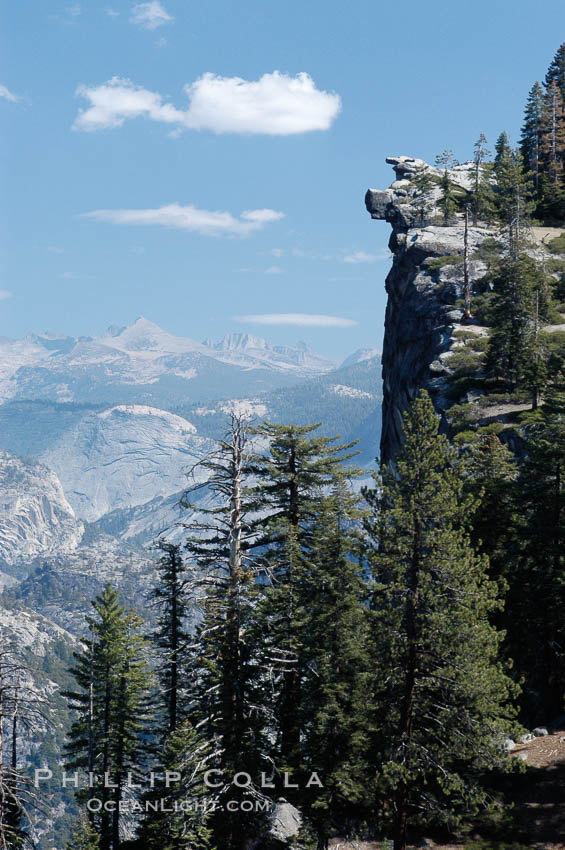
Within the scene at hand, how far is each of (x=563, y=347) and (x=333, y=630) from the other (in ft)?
126

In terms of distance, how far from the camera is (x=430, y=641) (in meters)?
19.8

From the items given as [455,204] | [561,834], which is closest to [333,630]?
[561,834]

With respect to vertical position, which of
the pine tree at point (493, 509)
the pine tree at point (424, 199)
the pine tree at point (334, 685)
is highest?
the pine tree at point (424, 199)

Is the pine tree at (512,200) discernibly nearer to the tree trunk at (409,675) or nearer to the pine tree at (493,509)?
the pine tree at (493,509)

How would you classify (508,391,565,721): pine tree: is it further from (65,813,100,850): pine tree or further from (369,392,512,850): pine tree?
(65,813,100,850): pine tree

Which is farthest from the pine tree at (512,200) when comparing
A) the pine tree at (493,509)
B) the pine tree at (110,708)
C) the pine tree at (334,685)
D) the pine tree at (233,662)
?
the pine tree at (233,662)

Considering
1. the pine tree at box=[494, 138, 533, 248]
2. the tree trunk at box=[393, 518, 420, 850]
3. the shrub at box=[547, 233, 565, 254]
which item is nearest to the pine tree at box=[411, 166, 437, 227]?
the pine tree at box=[494, 138, 533, 248]

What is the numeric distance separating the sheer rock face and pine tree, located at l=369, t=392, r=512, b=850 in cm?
3336

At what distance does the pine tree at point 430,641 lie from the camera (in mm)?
19469

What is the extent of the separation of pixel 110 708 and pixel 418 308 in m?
53.8

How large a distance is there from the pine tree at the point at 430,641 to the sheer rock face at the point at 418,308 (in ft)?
109

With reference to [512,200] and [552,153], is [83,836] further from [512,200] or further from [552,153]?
[552,153]

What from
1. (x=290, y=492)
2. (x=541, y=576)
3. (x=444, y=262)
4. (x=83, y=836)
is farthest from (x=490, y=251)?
(x=83, y=836)

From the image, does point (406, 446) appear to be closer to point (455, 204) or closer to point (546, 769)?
point (546, 769)
